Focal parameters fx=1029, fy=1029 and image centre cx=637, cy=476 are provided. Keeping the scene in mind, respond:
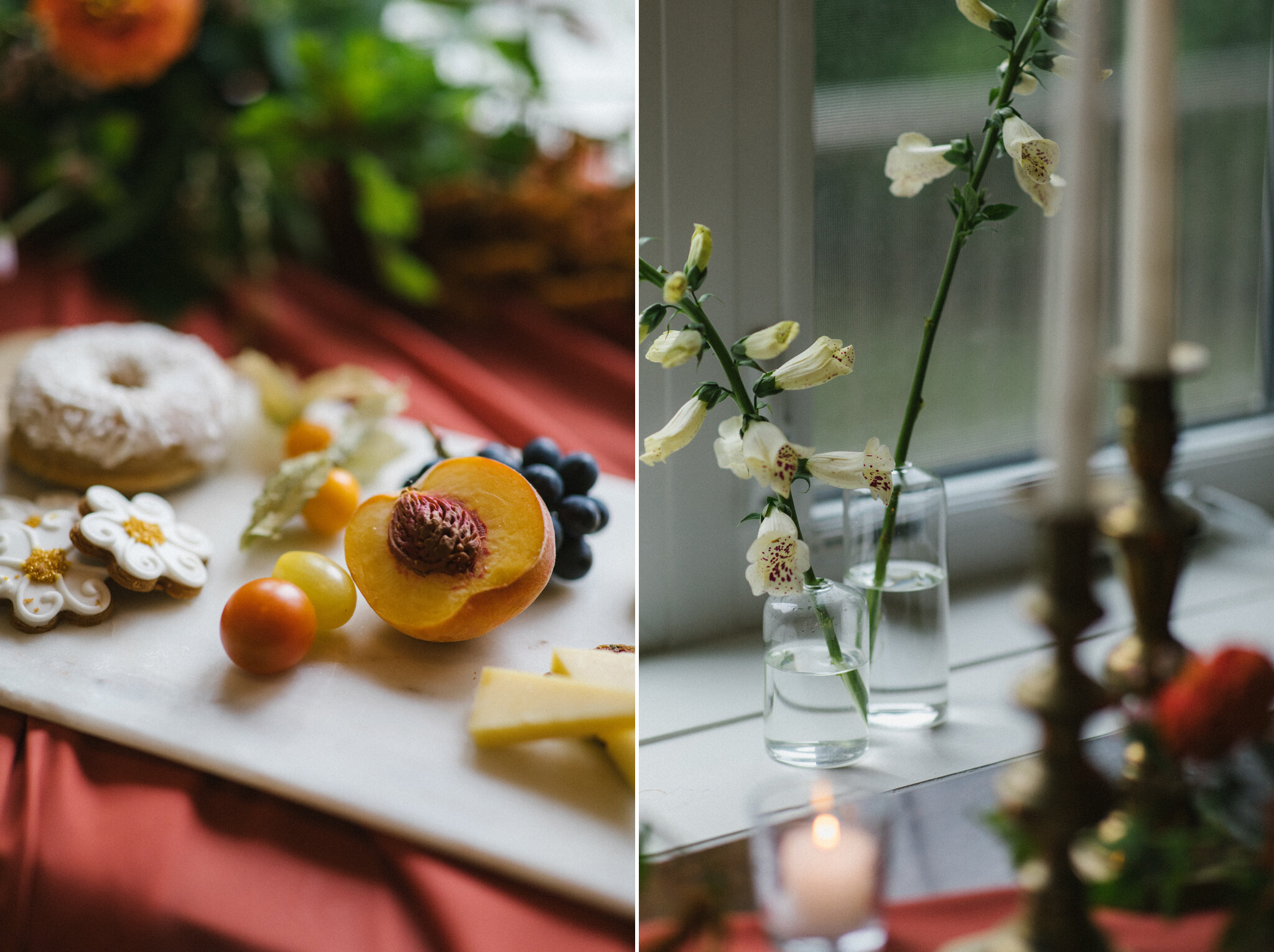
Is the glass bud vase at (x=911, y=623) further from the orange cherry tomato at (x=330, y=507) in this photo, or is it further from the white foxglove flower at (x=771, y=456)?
the orange cherry tomato at (x=330, y=507)

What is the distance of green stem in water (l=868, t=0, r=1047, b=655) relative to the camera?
40cm

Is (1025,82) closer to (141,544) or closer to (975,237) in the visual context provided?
(975,237)

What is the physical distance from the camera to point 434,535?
558 millimetres

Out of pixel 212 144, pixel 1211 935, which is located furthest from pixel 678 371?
pixel 212 144

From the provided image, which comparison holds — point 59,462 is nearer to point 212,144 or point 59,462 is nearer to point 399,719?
point 399,719

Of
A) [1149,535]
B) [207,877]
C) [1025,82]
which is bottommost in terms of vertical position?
[207,877]

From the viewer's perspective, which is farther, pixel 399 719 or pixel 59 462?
pixel 59 462

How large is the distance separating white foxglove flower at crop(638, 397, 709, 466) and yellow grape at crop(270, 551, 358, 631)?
245 mm

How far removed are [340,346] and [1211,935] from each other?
1.04m

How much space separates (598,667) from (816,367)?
0.19 m

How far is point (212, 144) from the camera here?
128 cm

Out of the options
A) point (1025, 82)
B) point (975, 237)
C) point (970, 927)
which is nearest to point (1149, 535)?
point (970, 927)

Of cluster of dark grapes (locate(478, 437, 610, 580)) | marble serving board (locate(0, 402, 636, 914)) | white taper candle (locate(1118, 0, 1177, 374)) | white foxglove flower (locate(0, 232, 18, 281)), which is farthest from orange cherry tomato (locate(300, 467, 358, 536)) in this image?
white foxglove flower (locate(0, 232, 18, 281))

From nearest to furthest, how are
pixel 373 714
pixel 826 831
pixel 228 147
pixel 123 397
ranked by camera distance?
pixel 826 831
pixel 373 714
pixel 123 397
pixel 228 147
